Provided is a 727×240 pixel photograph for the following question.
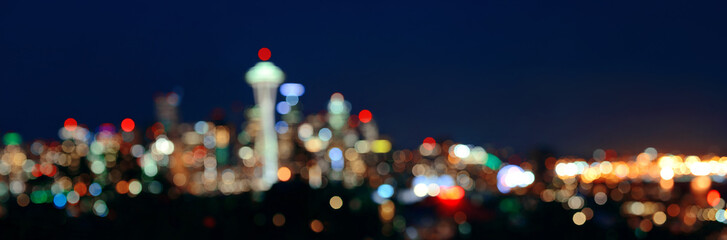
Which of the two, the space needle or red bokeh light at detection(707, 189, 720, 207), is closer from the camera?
red bokeh light at detection(707, 189, 720, 207)

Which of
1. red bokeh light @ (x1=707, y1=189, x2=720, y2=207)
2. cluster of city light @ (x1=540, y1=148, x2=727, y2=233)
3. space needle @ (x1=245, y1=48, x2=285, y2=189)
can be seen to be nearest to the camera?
cluster of city light @ (x1=540, y1=148, x2=727, y2=233)

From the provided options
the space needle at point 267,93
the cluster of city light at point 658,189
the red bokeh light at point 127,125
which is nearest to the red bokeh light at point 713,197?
the cluster of city light at point 658,189

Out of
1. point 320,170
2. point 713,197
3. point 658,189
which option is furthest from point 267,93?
point 713,197

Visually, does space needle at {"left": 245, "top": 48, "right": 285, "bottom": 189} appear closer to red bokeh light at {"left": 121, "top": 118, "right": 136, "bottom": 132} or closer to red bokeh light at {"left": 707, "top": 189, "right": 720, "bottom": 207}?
red bokeh light at {"left": 121, "top": 118, "right": 136, "bottom": 132}

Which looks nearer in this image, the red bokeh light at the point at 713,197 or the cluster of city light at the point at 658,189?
the cluster of city light at the point at 658,189

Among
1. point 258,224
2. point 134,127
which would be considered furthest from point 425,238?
point 134,127

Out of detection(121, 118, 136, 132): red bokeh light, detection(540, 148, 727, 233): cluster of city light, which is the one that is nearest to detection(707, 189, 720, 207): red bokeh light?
detection(540, 148, 727, 233): cluster of city light

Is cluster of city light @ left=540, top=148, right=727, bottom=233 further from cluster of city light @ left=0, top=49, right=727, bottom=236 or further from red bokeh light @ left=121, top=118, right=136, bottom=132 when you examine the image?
red bokeh light @ left=121, top=118, right=136, bottom=132

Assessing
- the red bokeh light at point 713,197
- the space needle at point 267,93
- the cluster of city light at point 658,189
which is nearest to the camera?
the cluster of city light at point 658,189

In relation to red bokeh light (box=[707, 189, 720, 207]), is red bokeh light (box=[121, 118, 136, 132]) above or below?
above

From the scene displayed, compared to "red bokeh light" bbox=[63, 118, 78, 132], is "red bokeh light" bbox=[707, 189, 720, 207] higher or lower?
lower

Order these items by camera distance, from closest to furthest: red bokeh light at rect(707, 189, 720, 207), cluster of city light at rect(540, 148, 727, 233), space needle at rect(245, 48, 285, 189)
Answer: cluster of city light at rect(540, 148, 727, 233) → red bokeh light at rect(707, 189, 720, 207) → space needle at rect(245, 48, 285, 189)

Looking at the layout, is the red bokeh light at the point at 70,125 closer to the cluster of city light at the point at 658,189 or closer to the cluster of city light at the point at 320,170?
the cluster of city light at the point at 320,170

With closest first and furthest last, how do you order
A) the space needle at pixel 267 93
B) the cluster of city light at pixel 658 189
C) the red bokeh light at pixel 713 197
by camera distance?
the cluster of city light at pixel 658 189 → the red bokeh light at pixel 713 197 → the space needle at pixel 267 93
